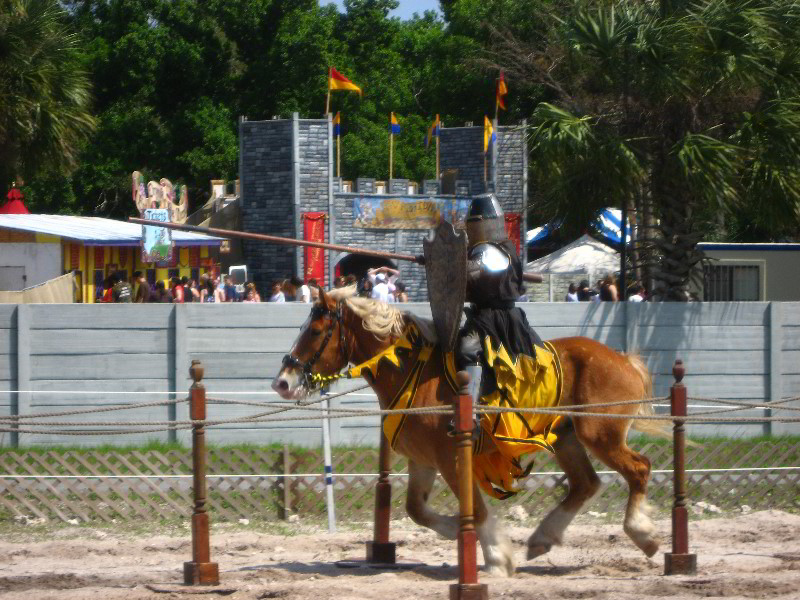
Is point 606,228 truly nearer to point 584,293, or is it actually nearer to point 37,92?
point 584,293

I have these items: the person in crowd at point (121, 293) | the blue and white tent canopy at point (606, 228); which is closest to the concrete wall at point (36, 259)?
the person in crowd at point (121, 293)

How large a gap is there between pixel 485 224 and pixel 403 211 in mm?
25263

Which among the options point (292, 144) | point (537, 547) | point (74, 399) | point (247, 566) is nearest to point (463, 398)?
point (537, 547)

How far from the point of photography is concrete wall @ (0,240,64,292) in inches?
944

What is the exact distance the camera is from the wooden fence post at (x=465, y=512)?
719 cm

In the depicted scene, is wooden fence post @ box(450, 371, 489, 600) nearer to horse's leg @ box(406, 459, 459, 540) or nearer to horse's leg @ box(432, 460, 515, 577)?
horse's leg @ box(432, 460, 515, 577)

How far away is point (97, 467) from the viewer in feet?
36.9

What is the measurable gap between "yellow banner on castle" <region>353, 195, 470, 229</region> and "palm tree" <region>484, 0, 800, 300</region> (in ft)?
57.8

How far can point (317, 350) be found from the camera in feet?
27.5

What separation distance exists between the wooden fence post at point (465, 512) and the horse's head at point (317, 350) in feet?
4.37

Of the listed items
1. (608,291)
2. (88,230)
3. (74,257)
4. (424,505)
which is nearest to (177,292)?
(74,257)

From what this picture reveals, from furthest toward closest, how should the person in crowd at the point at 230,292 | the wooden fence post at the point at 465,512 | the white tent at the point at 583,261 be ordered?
the white tent at the point at 583,261, the person in crowd at the point at 230,292, the wooden fence post at the point at 465,512

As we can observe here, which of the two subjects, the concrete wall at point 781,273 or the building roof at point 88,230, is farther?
the building roof at point 88,230

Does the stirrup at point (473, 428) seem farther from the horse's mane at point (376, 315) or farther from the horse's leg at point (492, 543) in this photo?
the horse's mane at point (376, 315)
